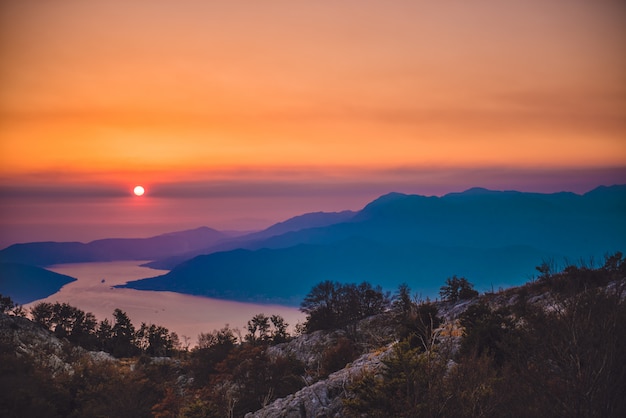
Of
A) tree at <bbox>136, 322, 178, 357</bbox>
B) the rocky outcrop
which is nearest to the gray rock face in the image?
the rocky outcrop

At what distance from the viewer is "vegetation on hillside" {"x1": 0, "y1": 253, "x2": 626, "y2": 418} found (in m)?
14.7

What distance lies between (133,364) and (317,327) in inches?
1201

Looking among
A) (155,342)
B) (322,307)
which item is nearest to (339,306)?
(322,307)

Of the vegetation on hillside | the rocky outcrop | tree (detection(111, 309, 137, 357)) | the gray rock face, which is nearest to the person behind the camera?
the vegetation on hillside

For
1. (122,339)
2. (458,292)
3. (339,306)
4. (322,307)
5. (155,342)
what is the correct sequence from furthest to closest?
(155,342), (122,339), (322,307), (339,306), (458,292)

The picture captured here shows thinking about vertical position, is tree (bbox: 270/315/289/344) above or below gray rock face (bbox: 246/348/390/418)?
below

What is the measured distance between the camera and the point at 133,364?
72125 mm

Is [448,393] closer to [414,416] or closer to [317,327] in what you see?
[414,416]

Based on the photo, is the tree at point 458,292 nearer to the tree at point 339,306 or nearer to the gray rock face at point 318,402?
the tree at point 339,306

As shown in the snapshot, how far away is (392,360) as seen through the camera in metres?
21.1

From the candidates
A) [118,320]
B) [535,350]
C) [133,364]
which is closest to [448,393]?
[535,350]

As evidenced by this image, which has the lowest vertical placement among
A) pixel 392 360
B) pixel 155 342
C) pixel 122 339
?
pixel 155 342

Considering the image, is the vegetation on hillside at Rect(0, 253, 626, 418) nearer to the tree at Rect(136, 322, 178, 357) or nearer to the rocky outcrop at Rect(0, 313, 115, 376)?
the tree at Rect(136, 322, 178, 357)

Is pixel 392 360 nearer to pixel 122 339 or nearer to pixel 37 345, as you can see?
pixel 37 345
